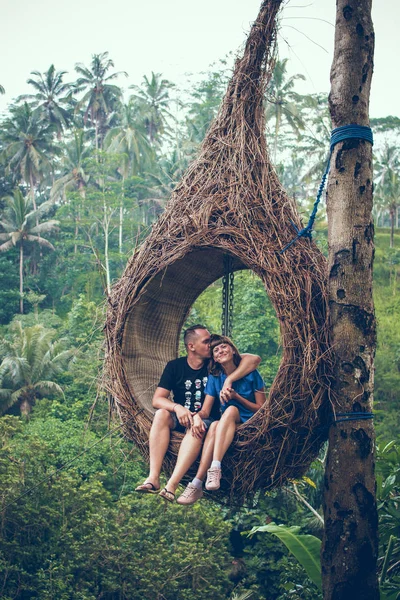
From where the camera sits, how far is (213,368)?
4.42m

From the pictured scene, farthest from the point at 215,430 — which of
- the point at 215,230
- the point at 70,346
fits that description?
the point at 70,346

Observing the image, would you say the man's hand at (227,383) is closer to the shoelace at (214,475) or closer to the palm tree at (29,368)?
the shoelace at (214,475)

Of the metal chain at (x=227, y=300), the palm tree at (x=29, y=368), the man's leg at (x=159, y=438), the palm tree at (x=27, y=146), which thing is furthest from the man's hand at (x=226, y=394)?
the palm tree at (x=27, y=146)

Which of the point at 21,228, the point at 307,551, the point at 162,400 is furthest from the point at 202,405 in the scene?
the point at 21,228

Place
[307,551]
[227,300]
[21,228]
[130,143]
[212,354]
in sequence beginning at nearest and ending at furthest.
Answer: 1. [212,354]
2. [307,551]
3. [227,300]
4. [21,228]
5. [130,143]

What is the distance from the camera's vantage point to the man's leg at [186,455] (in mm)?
3934

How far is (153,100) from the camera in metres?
35.7

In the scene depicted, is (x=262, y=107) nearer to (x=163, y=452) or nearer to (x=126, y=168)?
(x=163, y=452)

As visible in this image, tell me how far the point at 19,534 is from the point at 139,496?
2.93 meters

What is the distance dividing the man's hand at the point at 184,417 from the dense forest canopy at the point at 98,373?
0.48 m

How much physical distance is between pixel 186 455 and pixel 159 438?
0.70 feet

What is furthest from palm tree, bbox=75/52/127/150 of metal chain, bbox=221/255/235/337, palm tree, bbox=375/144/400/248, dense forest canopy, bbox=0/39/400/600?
metal chain, bbox=221/255/235/337

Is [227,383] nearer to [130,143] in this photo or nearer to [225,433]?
[225,433]

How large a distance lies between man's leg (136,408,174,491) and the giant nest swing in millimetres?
69
